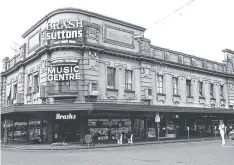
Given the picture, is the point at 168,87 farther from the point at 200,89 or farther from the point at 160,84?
the point at 200,89

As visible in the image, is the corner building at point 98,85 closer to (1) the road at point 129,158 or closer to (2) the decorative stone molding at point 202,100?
(2) the decorative stone molding at point 202,100

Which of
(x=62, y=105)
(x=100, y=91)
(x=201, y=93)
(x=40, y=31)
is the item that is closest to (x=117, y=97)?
(x=100, y=91)

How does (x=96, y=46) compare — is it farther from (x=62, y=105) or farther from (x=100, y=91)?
(x=62, y=105)

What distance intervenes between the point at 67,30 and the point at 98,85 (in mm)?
5614

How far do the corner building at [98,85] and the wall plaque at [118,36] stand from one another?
0.10 metres

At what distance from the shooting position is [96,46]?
25.1 meters

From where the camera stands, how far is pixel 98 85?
982 inches

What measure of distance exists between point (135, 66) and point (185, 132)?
10570mm

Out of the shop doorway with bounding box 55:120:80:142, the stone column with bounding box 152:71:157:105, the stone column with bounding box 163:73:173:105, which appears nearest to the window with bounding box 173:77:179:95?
the stone column with bounding box 163:73:173:105

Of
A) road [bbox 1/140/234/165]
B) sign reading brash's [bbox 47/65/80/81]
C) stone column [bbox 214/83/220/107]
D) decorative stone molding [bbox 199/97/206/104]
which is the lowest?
road [bbox 1/140/234/165]

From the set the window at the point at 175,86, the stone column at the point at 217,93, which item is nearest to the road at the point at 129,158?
the window at the point at 175,86

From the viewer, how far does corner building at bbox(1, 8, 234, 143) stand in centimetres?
2394

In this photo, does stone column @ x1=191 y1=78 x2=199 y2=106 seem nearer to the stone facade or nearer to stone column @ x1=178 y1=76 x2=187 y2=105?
the stone facade

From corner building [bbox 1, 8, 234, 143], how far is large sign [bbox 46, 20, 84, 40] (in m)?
0.09
